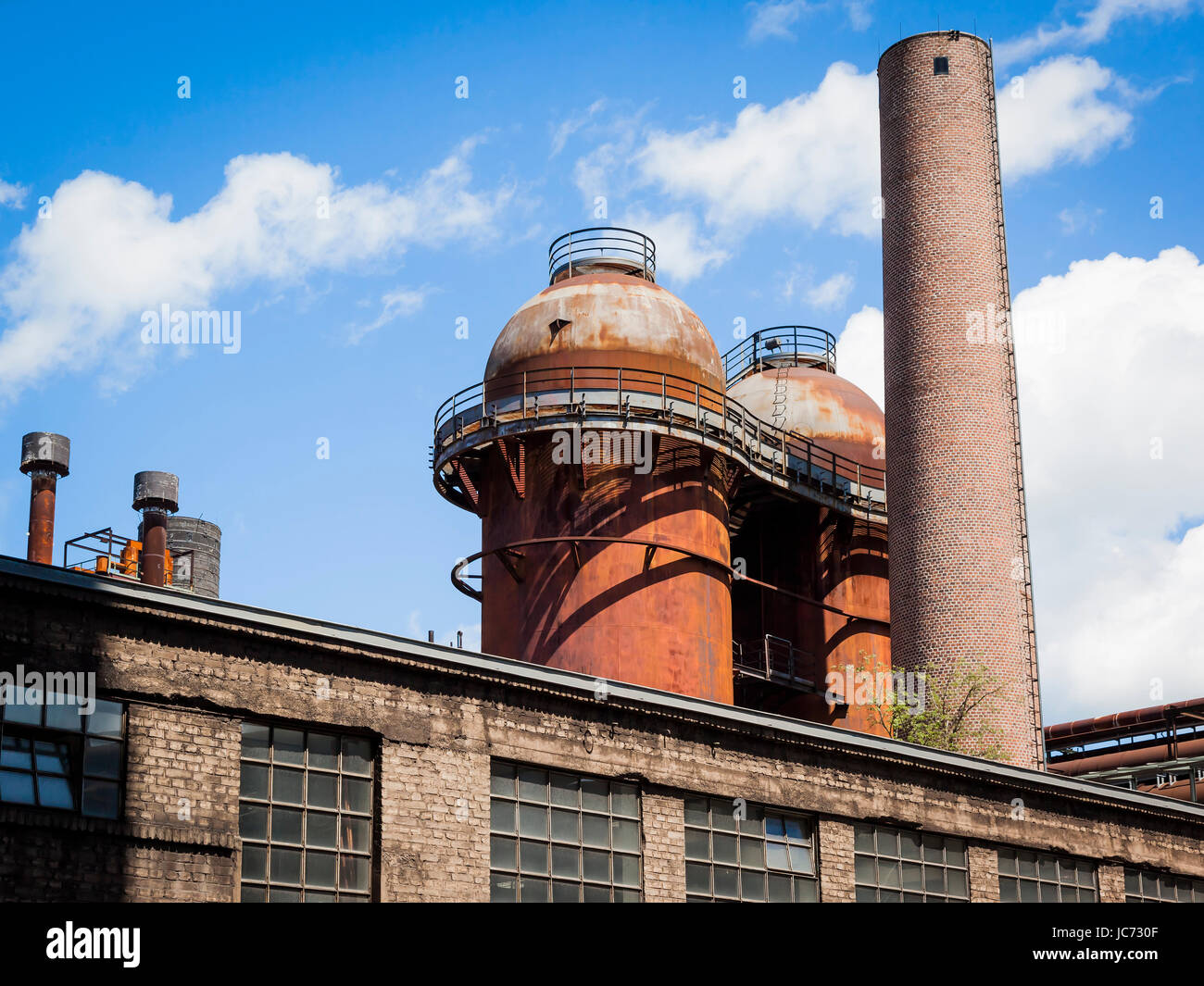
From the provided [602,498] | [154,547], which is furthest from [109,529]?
[602,498]

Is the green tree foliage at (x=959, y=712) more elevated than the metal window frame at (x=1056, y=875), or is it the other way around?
the green tree foliage at (x=959, y=712)

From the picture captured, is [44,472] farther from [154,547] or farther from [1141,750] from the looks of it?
[1141,750]

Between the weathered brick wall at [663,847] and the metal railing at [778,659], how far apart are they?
1440 centimetres

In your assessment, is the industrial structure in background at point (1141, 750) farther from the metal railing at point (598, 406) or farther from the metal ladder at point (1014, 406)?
the metal railing at point (598, 406)

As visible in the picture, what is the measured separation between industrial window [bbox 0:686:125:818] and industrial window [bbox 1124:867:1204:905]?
649 inches

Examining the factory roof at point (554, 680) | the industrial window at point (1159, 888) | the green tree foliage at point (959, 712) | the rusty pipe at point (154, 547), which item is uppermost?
the rusty pipe at point (154, 547)

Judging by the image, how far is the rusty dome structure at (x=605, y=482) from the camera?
2914cm

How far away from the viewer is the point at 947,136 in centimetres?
3488

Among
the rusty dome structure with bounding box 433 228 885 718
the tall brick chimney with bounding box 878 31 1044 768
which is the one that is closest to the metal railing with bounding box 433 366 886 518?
the rusty dome structure with bounding box 433 228 885 718

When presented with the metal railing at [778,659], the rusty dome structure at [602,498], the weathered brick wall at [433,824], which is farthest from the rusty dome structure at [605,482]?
the weathered brick wall at [433,824]

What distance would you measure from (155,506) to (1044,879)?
851 inches

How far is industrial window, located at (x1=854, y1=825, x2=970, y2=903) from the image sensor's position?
71.1 feet
